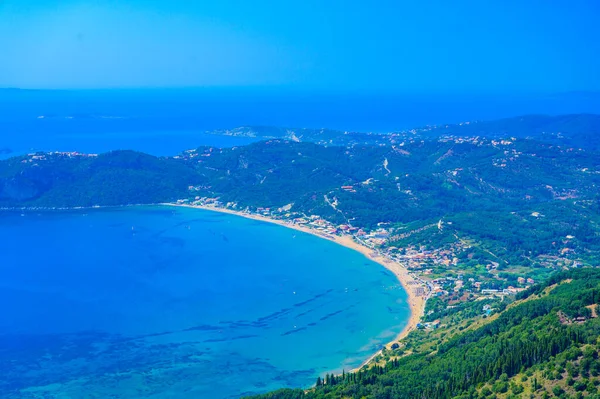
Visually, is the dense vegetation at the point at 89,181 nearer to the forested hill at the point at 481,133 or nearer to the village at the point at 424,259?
the village at the point at 424,259

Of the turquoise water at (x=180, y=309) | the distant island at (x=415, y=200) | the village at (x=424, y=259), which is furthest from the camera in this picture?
the village at (x=424, y=259)

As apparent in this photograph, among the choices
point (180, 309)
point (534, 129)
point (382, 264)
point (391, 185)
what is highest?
point (534, 129)

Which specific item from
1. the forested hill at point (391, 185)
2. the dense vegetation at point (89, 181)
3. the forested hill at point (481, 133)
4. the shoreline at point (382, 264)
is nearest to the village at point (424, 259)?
the shoreline at point (382, 264)

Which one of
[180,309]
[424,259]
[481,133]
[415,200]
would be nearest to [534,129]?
[481,133]

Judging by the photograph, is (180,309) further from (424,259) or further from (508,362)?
(508,362)

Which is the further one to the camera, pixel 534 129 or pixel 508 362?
pixel 534 129

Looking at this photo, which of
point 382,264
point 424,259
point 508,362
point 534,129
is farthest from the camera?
point 534,129

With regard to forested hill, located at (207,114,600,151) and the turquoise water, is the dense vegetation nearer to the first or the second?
the turquoise water

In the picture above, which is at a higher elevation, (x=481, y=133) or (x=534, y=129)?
(x=534, y=129)
